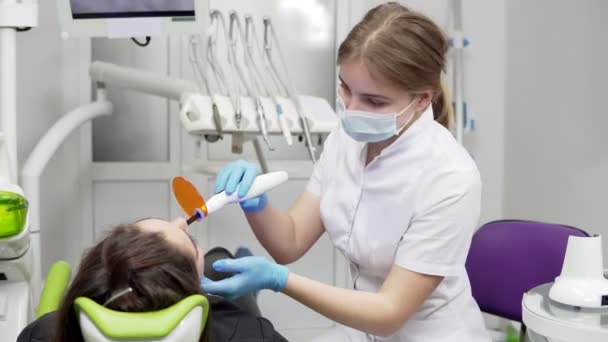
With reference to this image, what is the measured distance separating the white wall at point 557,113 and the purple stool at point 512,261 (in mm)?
540

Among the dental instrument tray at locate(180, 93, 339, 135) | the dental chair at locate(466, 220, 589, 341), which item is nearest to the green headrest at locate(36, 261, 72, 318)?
the dental instrument tray at locate(180, 93, 339, 135)

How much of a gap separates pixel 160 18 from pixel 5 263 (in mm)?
737

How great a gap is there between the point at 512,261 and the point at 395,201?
1.50 feet

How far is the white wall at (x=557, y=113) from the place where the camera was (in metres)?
2.17

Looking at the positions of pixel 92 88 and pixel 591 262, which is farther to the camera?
pixel 92 88

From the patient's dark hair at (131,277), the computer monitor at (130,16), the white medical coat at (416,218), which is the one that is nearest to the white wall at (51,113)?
the computer monitor at (130,16)

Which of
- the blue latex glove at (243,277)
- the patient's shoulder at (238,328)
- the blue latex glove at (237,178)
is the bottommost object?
the patient's shoulder at (238,328)

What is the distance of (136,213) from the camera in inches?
111

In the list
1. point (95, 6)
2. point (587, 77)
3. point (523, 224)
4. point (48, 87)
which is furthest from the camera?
point (48, 87)

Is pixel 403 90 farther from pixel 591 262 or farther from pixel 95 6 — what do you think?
pixel 95 6

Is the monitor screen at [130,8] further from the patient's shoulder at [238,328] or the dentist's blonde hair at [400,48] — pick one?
the patient's shoulder at [238,328]

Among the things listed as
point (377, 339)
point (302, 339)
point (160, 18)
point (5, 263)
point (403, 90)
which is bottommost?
point (302, 339)

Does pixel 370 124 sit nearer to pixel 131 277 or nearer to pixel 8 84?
pixel 131 277

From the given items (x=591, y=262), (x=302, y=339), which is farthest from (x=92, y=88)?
(x=591, y=262)
